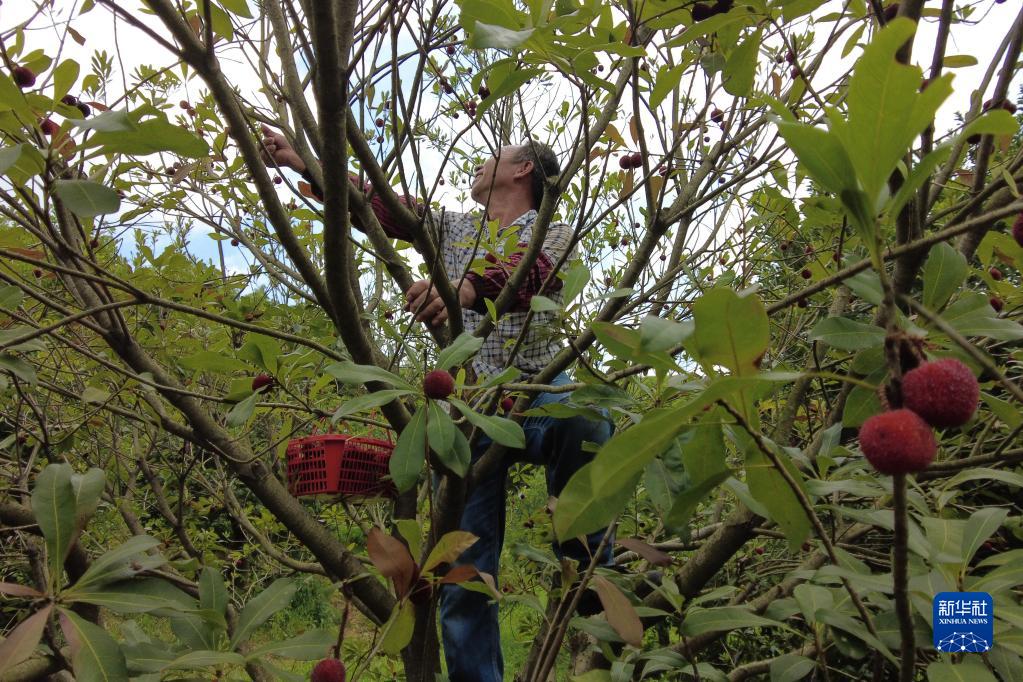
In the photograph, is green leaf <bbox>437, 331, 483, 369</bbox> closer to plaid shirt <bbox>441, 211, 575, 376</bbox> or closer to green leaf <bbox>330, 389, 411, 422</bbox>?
green leaf <bbox>330, 389, 411, 422</bbox>

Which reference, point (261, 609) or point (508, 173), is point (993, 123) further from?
point (508, 173)

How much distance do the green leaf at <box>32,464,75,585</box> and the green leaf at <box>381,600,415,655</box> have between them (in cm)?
46

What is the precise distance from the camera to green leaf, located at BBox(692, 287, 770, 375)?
65 centimetres

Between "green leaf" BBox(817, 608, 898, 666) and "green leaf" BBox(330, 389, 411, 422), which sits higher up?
"green leaf" BBox(330, 389, 411, 422)

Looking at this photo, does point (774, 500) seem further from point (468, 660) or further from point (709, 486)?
point (468, 660)

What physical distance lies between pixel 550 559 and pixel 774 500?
0.71 metres

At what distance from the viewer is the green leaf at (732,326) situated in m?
0.65

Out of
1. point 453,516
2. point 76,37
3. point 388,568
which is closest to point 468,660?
point 453,516

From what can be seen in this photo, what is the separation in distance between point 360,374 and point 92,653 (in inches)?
19.6

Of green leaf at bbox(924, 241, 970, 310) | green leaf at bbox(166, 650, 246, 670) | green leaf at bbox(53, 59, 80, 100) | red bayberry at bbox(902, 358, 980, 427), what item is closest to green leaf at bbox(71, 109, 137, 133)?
green leaf at bbox(53, 59, 80, 100)

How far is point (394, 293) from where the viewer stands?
3488 mm

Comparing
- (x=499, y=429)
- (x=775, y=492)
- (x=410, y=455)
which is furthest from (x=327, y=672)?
(x=775, y=492)

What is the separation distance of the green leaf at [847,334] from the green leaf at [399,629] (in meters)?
0.68

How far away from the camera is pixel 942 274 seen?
0.93 metres
